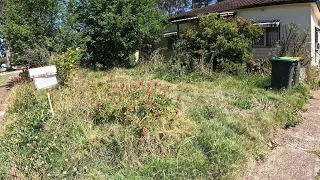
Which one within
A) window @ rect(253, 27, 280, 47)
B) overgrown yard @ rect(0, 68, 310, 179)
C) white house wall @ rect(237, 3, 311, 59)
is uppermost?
white house wall @ rect(237, 3, 311, 59)

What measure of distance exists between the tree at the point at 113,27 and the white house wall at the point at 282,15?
187 inches

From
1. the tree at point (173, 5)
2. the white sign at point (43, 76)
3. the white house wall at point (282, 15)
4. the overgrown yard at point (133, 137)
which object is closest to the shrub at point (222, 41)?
the white house wall at point (282, 15)

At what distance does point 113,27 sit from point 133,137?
921cm

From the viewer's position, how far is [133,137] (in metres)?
4.00

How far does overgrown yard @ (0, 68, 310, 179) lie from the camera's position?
11.7 feet

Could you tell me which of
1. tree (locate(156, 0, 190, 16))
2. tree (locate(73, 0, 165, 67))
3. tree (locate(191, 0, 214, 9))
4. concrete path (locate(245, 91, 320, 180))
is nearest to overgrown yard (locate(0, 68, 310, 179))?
concrete path (locate(245, 91, 320, 180))

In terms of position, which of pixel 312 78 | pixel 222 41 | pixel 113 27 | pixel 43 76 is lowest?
pixel 312 78

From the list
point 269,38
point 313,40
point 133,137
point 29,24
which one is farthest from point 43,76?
point 313,40

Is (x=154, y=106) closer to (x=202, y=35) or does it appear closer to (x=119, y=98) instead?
(x=119, y=98)

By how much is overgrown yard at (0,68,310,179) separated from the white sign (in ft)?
1.48

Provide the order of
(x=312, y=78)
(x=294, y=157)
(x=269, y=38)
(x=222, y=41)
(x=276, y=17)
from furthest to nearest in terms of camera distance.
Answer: (x=269, y=38), (x=276, y=17), (x=222, y=41), (x=312, y=78), (x=294, y=157)

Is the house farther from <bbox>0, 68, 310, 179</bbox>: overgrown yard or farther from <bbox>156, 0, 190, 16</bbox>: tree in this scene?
<bbox>156, 0, 190, 16</bbox>: tree

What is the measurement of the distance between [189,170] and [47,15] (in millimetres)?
9819

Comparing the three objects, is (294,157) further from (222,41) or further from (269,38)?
(269,38)
